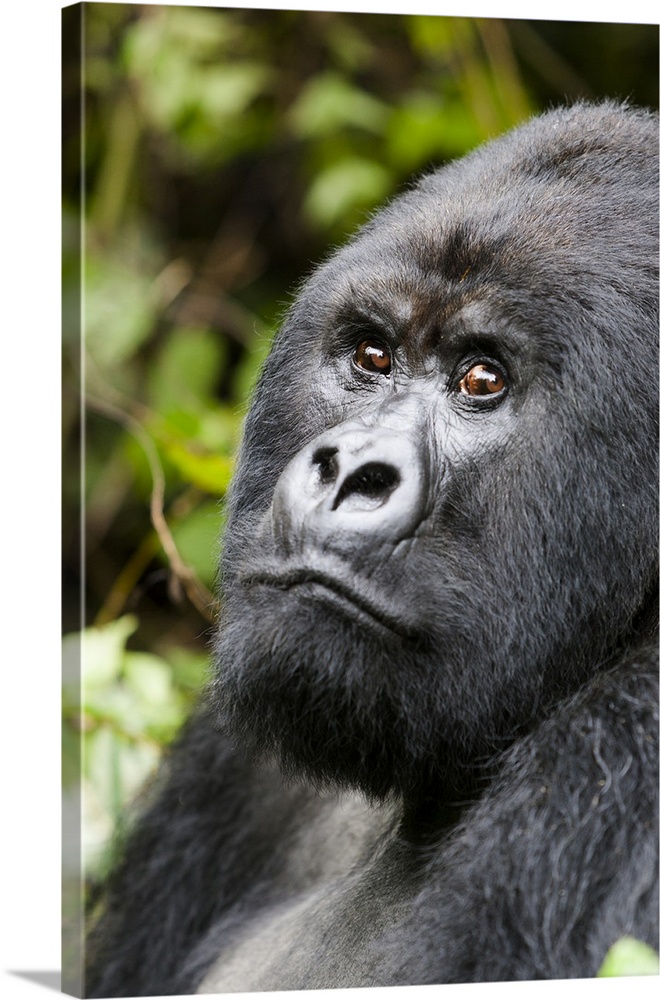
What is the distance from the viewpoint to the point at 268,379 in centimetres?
255

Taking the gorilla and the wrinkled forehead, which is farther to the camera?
the wrinkled forehead

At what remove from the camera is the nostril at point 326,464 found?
6.62 ft

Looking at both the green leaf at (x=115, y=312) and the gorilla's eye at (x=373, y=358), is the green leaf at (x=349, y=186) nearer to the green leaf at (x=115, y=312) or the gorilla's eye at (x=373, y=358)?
the green leaf at (x=115, y=312)

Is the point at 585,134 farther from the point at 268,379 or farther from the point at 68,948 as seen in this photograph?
the point at 68,948

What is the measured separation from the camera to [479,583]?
2.06 m

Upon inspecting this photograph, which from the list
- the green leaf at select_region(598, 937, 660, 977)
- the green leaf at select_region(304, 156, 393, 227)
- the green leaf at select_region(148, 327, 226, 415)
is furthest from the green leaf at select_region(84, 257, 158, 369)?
the green leaf at select_region(598, 937, 660, 977)

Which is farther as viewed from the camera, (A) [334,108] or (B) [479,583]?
(A) [334,108]

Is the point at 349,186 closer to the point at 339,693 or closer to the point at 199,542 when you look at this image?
the point at 199,542

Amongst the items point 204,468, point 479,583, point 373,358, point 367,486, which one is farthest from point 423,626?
point 204,468

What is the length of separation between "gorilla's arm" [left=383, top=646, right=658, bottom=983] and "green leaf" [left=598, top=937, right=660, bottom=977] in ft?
0.06

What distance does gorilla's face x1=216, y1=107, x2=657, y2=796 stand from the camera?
2.01 m

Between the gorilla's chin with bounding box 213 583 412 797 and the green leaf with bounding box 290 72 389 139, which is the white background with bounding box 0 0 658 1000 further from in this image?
the green leaf with bounding box 290 72 389 139
